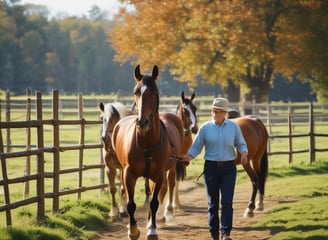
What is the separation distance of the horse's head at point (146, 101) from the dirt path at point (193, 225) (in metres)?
2.16

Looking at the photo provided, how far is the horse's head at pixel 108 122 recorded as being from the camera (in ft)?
39.3

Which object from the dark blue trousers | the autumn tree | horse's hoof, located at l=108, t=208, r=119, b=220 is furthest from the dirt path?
the autumn tree

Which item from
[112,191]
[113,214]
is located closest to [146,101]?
[113,214]

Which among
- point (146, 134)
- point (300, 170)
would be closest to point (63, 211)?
point (146, 134)

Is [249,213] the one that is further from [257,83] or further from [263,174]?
[257,83]

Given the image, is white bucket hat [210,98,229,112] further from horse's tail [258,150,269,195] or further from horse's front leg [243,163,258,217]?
horse's tail [258,150,269,195]

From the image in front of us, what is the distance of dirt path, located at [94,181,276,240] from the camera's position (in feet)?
33.4

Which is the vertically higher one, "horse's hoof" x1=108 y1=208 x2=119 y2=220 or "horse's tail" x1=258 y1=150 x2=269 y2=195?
"horse's tail" x1=258 y1=150 x2=269 y2=195

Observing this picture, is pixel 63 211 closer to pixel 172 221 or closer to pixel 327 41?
pixel 172 221

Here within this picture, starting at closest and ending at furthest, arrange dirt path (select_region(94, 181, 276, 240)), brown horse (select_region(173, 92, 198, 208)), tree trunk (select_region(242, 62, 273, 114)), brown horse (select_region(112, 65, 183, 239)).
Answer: brown horse (select_region(112, 65, 183, 239)) → dirt path (select_region(94, 181, 276, 240)) → brown horse (select_region(173, 92, 198, 208)) → tree trunk (select_region(242, 62, 273, 114))

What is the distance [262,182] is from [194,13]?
1821 centimetres

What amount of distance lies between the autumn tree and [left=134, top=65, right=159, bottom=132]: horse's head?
66.4ft

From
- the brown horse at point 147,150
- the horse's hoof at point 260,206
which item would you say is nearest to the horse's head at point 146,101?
the brown horse at point 147,150

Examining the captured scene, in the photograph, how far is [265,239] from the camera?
973 cm
